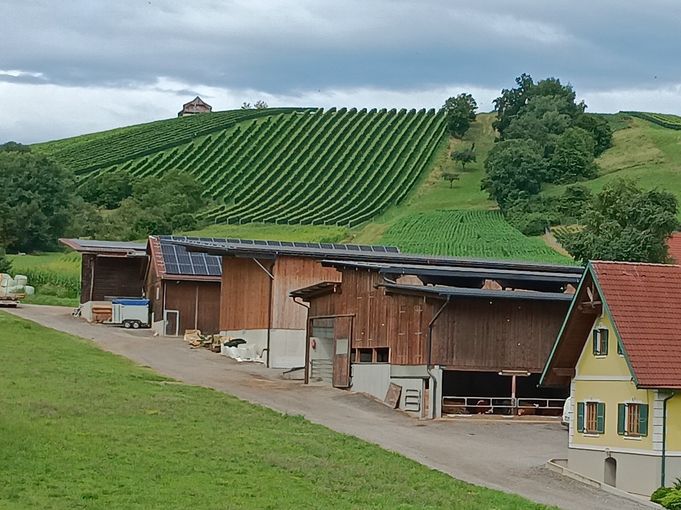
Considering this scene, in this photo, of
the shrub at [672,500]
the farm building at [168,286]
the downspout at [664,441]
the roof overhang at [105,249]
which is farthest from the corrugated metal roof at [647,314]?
the roof overhang at [105,249]

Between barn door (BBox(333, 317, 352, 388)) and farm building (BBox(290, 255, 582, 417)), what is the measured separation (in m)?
0.04

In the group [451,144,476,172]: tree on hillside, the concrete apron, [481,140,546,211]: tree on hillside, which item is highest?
[451,144,476,172]: tree on hillside

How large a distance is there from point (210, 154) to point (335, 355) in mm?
107270

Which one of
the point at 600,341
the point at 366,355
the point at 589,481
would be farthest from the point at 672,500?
the point at 366,355

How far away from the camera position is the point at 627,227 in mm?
53094

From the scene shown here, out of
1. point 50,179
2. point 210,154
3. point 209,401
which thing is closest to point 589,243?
point 209,401

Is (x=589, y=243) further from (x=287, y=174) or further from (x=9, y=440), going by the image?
(x=287, y=174)

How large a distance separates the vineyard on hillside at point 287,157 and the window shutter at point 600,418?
8583 centimetres

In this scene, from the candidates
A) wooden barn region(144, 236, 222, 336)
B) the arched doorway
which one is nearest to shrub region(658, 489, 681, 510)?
the arched doorway

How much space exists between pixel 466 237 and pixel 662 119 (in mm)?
86798

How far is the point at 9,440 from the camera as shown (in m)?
24.1

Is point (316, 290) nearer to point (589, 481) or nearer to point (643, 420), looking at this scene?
point (589, 481)

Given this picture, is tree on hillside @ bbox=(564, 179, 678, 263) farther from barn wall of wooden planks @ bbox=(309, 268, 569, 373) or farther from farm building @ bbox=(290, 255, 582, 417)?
barn wall of wooden planks @ bbox=(309, 268, 569, 373)

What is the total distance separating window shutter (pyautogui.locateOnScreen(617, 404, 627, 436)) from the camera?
28.4 meters
